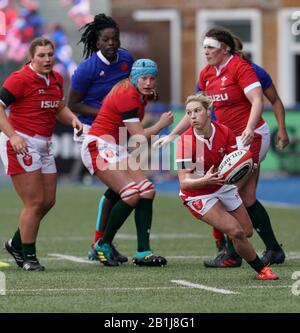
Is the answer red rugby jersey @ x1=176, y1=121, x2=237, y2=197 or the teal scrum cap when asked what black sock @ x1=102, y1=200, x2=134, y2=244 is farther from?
red rugby jersey @ x1=176, y1=121, x2=237, y2=197

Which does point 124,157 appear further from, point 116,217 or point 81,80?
point 81,80

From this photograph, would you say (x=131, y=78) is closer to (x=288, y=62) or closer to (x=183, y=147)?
(x=183, y=147)

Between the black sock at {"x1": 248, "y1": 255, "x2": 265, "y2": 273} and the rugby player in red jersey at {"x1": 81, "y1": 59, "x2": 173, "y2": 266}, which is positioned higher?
the rugby player in red jersey at {"x1": 81, "y1": 59, "x2": 173, "y2": 266}

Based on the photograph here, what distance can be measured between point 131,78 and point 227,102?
2.93 feet

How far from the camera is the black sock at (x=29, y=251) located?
10.9 meters

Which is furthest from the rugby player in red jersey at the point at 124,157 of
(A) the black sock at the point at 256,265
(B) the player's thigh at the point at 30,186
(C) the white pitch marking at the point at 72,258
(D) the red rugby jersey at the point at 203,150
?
(A) the black sock at the point at 256,265

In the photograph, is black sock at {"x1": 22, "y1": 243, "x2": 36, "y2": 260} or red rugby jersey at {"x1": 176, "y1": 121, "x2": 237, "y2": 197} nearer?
red rugby jersey at {"x1": 176, "y1": 121, "x2": 237, "y2": 197}

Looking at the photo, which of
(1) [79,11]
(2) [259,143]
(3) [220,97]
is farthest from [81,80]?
(1) [79,11]

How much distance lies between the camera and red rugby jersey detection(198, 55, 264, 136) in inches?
430

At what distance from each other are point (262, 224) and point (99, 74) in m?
2.09

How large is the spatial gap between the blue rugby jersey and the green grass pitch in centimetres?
157

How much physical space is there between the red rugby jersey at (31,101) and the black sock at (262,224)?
1938mm

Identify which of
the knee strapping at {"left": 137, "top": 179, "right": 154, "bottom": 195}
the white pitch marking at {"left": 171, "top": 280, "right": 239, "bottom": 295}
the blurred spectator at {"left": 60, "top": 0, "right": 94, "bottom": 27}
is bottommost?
the white pitch marking at {"left": 171, "top": 280, "right": 239, "bottom": 295}

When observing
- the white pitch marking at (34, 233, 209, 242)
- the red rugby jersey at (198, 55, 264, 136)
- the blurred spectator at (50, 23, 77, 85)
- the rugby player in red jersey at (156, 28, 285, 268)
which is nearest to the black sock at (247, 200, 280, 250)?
the rugby player in red jersey at (156, 28, 285, 268)
